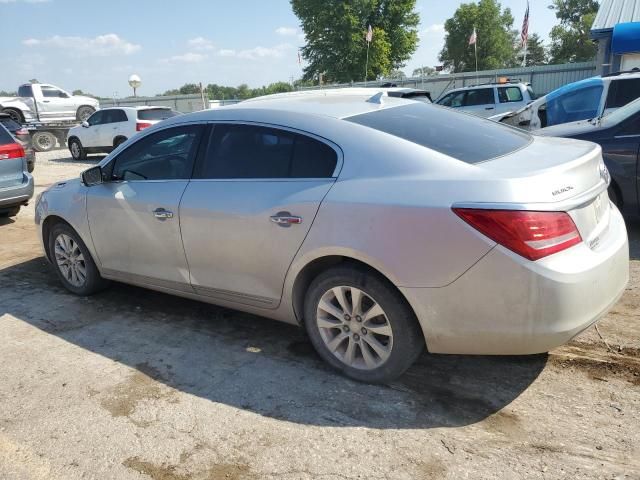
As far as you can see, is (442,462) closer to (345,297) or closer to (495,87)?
(345,297)

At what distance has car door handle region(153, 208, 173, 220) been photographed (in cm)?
373

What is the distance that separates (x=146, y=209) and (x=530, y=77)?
2538 centimetres

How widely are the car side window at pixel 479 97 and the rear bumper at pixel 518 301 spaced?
14438 millimetres

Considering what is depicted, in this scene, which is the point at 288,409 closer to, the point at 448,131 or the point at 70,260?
the point at 448,131

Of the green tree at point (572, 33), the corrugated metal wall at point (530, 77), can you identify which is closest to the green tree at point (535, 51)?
the green tree at point (572, 33)

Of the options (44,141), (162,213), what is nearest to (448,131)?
(162,213)

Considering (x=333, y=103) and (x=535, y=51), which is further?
(x=535, y=51)

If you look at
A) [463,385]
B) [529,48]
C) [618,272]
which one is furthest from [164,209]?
[529,48]

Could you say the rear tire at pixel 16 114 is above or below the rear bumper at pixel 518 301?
above

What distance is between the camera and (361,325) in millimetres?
2986

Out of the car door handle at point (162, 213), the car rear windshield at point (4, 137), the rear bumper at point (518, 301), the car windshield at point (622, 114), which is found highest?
the car rear windshield at point (4, 137)

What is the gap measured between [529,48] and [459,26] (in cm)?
1776

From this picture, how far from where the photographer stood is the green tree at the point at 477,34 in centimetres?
5888

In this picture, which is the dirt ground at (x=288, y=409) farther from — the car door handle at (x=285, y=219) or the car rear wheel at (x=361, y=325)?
the car door handle at (x=285, y=219)
